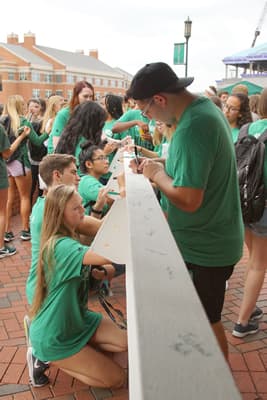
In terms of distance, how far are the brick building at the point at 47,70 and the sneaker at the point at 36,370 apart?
43.3 meters

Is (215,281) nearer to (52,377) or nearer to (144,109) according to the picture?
(144,109)

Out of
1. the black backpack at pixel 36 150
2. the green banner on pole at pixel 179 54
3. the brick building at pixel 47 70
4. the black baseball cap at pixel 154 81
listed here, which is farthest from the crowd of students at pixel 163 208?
the brick building at pixel 47 70

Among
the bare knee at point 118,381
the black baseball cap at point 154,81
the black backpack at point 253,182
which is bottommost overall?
the bare knee at point 118,381

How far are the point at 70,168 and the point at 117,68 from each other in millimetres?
61436

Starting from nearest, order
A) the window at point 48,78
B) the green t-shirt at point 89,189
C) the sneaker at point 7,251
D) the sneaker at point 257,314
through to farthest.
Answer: the sneaker at point 257,314, the green t-shirt at point 89,189, the sneaker at point 7,251, the window at point 48,78

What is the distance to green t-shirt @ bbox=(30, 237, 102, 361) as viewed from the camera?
217 cm

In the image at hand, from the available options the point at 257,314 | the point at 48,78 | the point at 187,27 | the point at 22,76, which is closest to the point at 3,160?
the point at 257,314

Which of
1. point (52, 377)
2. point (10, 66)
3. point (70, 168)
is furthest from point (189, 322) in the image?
point (10, 66)

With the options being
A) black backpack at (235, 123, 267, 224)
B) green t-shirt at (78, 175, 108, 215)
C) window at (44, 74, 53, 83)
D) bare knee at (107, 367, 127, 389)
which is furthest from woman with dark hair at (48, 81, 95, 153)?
window at (44, 74, 53, 83)

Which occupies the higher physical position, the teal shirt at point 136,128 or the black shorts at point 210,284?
the teal shirt at point 136,128

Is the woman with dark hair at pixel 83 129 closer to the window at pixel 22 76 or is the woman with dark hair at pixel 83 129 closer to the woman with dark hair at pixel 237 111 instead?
the woman with dark hair at pixel 237 111

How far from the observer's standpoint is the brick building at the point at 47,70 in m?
47.7

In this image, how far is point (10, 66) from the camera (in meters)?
47.7

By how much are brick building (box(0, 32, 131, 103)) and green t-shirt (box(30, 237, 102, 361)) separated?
1704 inches
